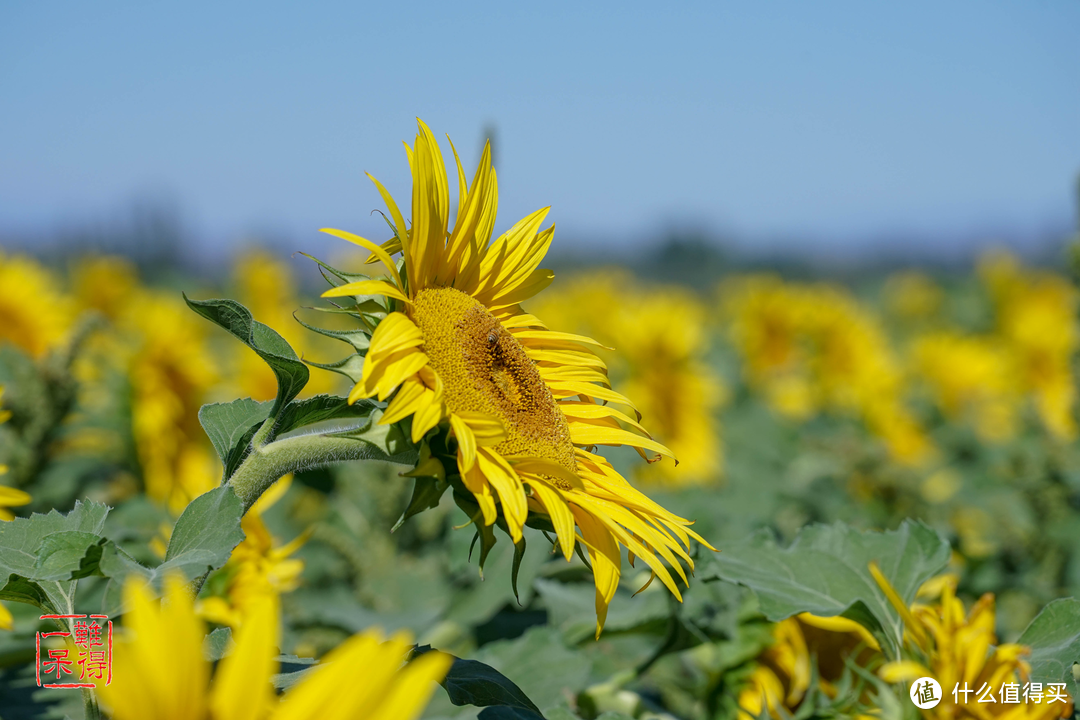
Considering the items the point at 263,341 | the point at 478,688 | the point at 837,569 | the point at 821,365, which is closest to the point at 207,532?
the point at 263,341

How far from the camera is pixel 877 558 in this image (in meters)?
1.54

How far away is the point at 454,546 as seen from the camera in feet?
6.04

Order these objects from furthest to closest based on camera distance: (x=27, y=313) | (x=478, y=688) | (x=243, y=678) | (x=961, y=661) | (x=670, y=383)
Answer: (x=670, y=383), (x=27, y=313), (x=961, y=661), (x=478, y=688), (x=243, y=678)

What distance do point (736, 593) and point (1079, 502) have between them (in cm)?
199

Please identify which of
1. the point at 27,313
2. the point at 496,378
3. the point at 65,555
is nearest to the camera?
the point at 65,555

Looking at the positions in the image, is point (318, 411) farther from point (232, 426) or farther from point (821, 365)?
point (821, 365)

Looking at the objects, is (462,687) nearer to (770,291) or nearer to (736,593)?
(736,593)

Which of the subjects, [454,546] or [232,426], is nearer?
[232,426]

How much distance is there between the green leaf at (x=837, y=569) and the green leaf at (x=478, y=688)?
45 cm

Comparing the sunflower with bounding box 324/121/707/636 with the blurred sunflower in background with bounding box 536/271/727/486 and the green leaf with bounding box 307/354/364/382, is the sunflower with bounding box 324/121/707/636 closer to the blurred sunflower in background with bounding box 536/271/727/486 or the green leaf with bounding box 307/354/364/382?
the green leaf with bounding box 307/354/364/382

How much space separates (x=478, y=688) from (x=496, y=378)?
1.35 ft

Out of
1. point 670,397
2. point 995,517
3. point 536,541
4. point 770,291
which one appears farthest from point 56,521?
point 770,291

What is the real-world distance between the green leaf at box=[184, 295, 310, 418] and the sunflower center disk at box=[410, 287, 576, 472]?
18 centimetres

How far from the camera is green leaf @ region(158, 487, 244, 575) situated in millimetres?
917
